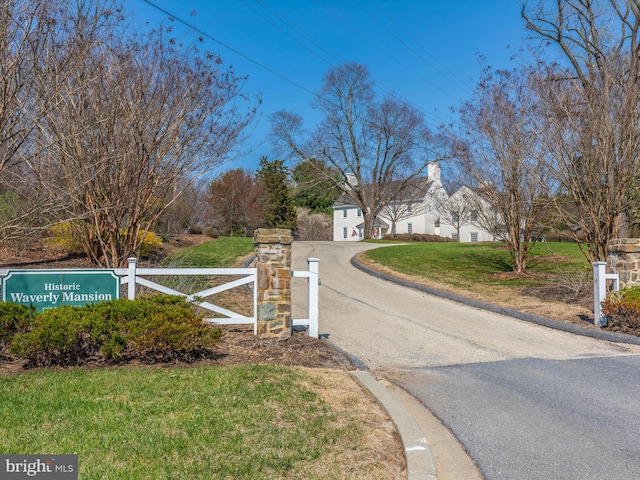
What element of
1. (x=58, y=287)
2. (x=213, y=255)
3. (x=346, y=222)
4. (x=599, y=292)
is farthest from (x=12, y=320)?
(x=346, y=222)

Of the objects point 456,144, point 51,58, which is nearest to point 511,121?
point 456,144

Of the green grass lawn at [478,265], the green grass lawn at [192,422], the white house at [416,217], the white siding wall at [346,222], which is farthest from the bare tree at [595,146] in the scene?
the white siding wall at [346,222]

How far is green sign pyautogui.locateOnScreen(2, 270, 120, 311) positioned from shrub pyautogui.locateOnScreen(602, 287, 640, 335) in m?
8.36

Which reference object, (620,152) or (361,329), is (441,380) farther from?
(620,152)

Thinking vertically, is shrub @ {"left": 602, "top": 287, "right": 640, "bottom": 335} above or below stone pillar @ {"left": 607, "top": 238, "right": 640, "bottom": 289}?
below

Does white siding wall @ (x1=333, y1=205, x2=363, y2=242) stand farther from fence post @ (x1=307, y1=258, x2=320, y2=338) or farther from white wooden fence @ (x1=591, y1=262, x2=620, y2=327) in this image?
fence post @ (x1=307, y1=258, x2=320, y2=338)

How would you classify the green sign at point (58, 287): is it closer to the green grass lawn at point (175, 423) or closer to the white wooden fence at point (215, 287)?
the white wooden fence at point (215, 287)

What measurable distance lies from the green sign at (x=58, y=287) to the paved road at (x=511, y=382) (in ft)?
12.0

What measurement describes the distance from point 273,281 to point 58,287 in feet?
9.87

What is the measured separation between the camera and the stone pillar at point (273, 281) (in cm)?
803

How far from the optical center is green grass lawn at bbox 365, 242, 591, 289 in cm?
1622

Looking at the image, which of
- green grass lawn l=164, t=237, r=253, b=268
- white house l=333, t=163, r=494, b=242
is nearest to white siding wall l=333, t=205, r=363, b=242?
white house l=333, t=163, r=494, b=242

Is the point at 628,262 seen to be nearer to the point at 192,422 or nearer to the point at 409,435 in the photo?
Answer: the point at 409,435

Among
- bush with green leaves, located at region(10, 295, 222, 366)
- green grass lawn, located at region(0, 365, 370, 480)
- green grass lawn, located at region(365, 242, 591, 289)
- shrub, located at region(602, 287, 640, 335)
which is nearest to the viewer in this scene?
green grass lawn, located at region(0, 365, 370, 480)
